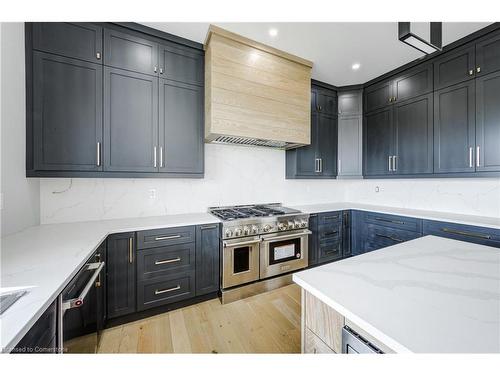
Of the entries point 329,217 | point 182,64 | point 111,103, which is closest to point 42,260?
point 111,103

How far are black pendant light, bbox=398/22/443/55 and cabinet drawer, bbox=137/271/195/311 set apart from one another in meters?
2.19

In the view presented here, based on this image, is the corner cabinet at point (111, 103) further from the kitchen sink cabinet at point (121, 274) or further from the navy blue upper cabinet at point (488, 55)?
the navy blue upper cabinet at point (488, 55)

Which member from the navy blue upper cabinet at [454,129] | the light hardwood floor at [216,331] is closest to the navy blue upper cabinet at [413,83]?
the navy blue upper cabinet at [454,129]

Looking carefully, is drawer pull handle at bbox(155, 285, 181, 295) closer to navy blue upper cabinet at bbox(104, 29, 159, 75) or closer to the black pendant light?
navy blue upper cabinet at bbox(104, 29, 159, 75)

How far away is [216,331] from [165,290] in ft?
1.92

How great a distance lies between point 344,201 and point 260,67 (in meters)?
2.74

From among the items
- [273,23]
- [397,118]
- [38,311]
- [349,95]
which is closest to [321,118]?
[349,95]

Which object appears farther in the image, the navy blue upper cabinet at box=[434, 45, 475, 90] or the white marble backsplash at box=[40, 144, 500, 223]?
the navy blue upper cabinet at box=[434, 45, 475, 90]

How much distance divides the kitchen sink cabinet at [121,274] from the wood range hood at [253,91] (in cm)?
125

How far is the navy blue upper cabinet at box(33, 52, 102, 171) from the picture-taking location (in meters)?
1.60

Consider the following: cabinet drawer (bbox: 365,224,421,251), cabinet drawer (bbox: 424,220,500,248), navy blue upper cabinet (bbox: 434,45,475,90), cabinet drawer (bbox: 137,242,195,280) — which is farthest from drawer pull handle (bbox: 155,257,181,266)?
navy blue upper cabinet (bbox: 434,45,475,90)

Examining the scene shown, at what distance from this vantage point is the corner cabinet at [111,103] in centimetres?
161

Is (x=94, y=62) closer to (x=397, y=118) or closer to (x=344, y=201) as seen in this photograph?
(x=397, y=118)

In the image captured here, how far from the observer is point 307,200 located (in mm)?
3377
